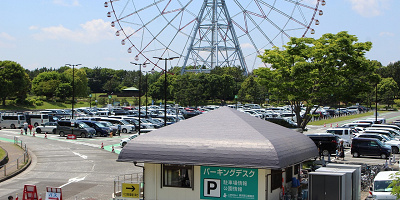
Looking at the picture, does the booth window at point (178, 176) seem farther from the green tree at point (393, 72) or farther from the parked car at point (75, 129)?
the green tree at point (393, 72)

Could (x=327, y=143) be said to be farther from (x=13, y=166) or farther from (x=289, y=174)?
(x=13, y=166)

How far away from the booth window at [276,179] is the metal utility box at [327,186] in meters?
1.17

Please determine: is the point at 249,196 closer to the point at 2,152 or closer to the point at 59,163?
the point at 59,163

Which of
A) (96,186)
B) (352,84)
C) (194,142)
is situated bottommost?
(96,186)

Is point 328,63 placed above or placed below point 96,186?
above

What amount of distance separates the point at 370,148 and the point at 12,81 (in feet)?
274

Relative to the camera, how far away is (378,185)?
21.4m

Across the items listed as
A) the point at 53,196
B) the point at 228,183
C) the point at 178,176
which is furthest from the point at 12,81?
the point at 228,183

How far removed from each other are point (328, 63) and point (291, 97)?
11.8 feet

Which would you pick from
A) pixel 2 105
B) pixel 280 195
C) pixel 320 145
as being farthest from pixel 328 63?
pixel 2 105

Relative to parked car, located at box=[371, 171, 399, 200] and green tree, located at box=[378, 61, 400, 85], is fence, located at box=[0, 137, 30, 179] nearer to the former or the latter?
parked car, located at box=[371, 171, 399, 200]

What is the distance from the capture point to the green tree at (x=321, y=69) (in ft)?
119

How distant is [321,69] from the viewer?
36.7m

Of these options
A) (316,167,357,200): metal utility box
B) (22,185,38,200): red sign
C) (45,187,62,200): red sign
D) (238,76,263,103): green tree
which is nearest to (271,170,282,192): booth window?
(316,167,357,200): metal utility box
